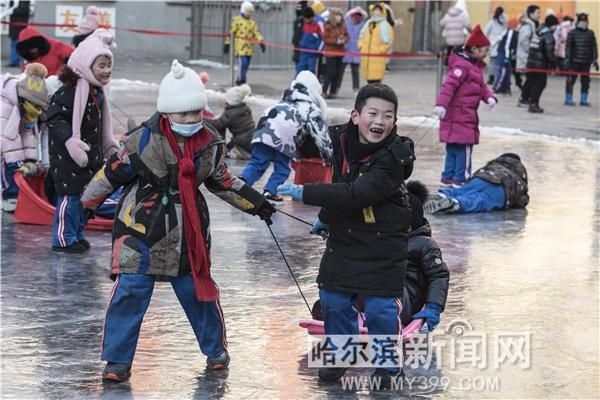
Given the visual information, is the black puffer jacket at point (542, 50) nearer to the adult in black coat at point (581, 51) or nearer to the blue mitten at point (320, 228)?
the adult in black coat at point (581, 51)

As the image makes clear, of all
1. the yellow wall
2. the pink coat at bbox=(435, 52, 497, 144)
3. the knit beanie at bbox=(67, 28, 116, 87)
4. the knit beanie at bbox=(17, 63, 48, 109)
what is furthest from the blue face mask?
the yellow wall

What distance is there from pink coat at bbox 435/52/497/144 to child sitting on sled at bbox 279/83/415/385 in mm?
6443

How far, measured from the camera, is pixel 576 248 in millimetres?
9500

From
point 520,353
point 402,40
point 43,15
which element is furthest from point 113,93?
point 520,353

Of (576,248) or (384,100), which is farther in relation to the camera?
(576,248)

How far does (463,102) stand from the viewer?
12242 millimetres

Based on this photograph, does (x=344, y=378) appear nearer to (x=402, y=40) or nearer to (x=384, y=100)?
(x=384, y=100)

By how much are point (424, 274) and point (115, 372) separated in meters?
1.76

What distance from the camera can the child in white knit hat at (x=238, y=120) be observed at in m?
12.5

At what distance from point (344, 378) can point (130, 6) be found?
71.1 feet

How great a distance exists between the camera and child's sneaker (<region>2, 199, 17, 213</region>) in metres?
10.1

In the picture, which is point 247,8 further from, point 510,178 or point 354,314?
point 354,314

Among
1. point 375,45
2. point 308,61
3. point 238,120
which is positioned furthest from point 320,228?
point 308,61

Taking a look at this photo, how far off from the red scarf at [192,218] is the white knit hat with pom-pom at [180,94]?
0.11 meters
